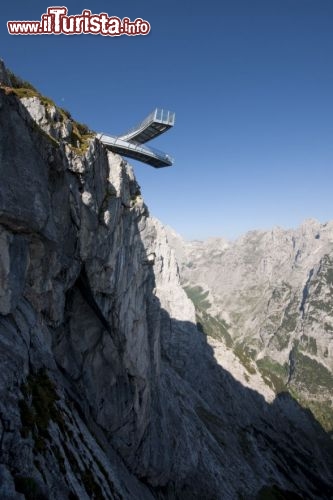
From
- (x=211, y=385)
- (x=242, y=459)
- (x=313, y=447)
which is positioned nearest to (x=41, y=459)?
(x=242, y=459)

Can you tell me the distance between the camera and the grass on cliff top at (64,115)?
31.4 m

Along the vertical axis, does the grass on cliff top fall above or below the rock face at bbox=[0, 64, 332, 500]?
above

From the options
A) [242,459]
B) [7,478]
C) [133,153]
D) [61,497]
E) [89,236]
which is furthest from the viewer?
[242,459]

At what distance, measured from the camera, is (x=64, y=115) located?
36.4m

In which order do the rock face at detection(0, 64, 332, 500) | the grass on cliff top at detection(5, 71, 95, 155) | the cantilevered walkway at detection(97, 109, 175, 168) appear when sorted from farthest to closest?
the cantilevered walkway at detection(97, 109, 175, 168) → the grass on cliff top at detection(5, 71, 95, 155) → the rock face at detection(0, 64, 332, 500)

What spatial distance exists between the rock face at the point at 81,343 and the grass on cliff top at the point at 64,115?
0.30m

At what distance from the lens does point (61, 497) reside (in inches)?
687

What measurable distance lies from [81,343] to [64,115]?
24191mm

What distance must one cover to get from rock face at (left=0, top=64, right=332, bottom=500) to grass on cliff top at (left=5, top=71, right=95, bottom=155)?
1.00ft

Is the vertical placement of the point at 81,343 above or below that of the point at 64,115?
below

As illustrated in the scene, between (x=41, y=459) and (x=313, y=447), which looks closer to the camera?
(x=41, y=459)

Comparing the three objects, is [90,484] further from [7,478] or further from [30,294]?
[30,294]

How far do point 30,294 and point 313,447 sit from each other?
193 metres

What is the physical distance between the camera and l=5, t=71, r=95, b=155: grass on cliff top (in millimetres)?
31359
